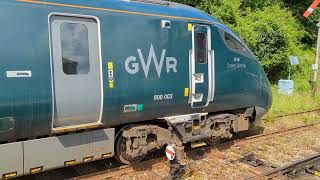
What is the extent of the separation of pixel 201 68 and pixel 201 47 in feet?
1.51

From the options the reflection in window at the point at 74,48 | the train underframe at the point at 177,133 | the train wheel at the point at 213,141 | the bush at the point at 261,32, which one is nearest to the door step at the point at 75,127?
the train underframe at the point at 177,133

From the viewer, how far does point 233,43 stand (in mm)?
9102

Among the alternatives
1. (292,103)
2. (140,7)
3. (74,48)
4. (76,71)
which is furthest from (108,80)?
(292,103)

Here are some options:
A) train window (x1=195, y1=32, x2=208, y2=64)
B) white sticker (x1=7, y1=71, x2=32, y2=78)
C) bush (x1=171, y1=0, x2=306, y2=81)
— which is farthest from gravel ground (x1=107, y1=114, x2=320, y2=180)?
bush (x1=171, y1=0, x2=306, y2=81)

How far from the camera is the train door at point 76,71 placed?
607 cm

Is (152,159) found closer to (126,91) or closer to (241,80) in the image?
(126,91)

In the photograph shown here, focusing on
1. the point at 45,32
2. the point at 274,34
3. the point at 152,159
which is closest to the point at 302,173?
the point at 152,159

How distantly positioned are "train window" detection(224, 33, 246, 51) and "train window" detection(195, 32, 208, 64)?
2.54 ft

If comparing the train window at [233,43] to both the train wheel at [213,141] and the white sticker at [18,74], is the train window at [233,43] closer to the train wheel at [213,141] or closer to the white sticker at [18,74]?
the train wheel at [213,141]

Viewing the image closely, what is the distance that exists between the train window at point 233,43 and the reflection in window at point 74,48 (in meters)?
3.75

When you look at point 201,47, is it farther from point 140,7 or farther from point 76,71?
point 76,71

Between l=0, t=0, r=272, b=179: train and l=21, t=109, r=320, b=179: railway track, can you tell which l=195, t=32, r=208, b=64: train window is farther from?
l=21, t=109, r=320, b=179: railway track

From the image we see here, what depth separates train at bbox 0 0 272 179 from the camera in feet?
18.7

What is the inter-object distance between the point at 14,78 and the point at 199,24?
4196mm
